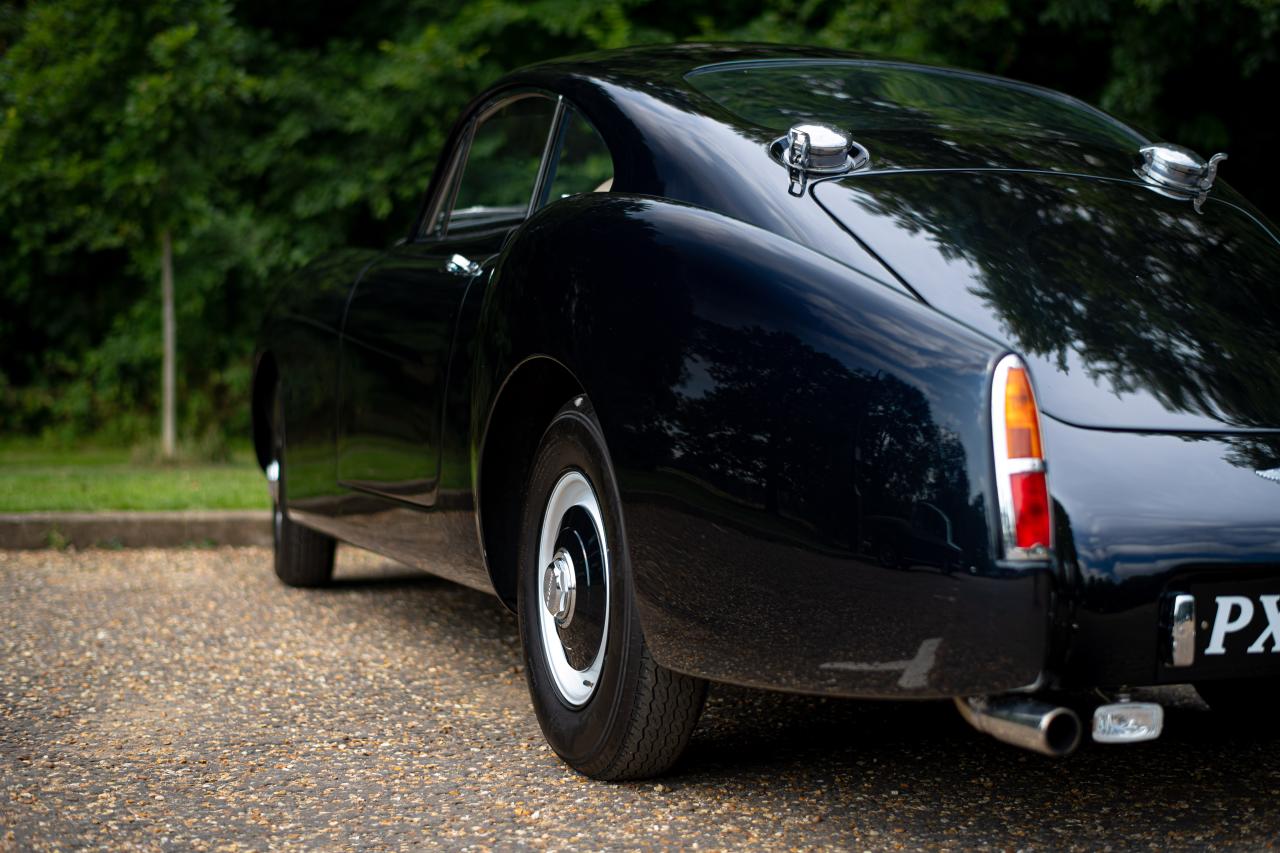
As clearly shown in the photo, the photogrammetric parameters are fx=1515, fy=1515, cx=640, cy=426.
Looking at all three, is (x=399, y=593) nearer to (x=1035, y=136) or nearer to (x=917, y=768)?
(x=917, y=768)

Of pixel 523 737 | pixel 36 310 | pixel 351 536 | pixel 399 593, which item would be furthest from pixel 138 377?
pixel 523 737

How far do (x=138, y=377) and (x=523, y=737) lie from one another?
820 cm

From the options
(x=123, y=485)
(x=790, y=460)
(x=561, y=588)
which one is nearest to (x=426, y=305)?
(x=561, y=588)

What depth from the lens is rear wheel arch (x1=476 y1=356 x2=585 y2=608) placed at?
10.7ft

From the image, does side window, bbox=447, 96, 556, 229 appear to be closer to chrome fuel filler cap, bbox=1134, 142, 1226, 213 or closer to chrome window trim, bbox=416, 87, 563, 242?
chrome window trim, bbox=416, 87, 563, 242

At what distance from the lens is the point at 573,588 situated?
3.13 m

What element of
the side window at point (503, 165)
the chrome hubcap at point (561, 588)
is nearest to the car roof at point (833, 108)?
the side window at point (503, 165)

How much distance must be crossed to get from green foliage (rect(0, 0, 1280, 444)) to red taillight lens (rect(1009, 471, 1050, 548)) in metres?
5.87

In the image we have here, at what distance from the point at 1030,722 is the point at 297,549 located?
3.51 m

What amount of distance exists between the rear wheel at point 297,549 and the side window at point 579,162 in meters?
1.85

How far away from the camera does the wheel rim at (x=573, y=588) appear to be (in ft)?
10.1

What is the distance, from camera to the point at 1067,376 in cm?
246

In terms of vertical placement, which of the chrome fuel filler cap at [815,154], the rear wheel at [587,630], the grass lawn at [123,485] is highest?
the chrome fuel filler cap at [815,154]

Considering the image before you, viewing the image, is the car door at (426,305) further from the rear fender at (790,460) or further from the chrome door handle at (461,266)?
the rear fender at (790,460)
